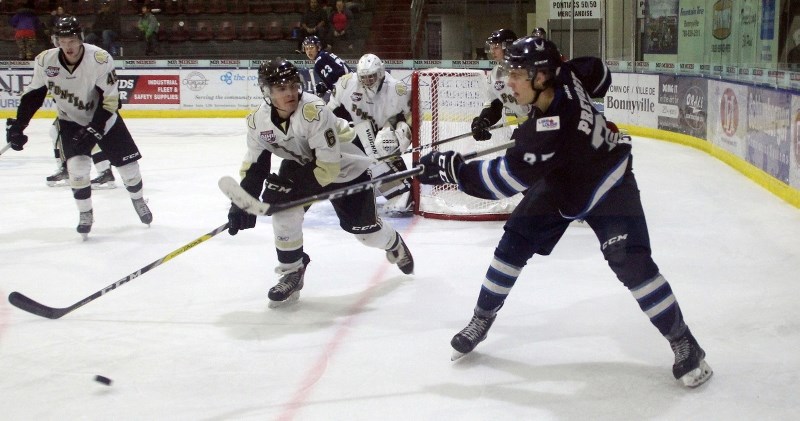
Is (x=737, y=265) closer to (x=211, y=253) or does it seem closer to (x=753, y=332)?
(x=753, y=332)

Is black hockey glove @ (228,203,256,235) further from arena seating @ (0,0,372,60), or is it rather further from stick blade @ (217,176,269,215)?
arena seating @ (0,0,372,60)

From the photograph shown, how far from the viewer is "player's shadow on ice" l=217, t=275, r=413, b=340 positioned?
11.4 feet

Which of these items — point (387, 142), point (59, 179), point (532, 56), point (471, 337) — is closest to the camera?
point (532, 56)

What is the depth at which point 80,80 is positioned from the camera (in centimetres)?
503

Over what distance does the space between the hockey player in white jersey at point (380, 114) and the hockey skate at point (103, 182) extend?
7.13 ft

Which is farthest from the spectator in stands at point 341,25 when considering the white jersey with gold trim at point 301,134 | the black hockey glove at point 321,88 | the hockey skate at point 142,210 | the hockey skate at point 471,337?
the hockey skate at point 471,337

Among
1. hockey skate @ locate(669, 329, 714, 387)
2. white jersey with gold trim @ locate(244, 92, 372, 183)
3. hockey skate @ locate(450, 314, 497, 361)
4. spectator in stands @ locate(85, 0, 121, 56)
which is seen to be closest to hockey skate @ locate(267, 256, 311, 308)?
white jersey with gold trim @ locate(244, 92, 372, 183)

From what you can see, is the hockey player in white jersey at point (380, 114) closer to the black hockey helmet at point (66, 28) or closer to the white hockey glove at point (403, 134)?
the white hockey glove at point (403, 134)

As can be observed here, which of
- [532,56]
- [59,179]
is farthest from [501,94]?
[59,179]

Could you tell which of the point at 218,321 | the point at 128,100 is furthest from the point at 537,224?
the point at 128,100

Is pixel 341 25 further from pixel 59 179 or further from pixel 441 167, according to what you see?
pixel 441 167

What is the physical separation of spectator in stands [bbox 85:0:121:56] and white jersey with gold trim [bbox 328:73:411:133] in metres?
8.54

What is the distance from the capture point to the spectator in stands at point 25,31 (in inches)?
521

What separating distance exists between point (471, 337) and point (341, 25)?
11.0 metres
